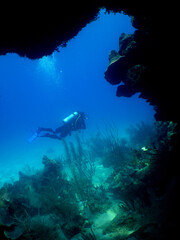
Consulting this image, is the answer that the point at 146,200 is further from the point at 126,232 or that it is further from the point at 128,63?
the point at 128,63

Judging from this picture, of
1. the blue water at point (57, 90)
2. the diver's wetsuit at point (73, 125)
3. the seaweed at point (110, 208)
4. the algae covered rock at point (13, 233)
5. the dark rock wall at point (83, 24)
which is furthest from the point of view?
the blue water at point (57, 90)

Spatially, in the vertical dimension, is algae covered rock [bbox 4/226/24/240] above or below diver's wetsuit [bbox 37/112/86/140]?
below

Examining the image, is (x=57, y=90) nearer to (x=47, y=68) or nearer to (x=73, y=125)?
(x=47, y=68)

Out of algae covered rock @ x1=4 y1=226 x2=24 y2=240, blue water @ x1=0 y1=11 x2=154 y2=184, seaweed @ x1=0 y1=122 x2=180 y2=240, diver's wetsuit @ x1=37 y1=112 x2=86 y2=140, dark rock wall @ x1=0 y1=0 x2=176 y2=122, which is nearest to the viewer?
algae covered rock @ x1=4 y1=226 x2=24 y2=240

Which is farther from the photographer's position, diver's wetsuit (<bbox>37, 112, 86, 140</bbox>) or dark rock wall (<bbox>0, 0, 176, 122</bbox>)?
diver's wetsuit (<bbox>37, 112, 86, 140</bbox>)

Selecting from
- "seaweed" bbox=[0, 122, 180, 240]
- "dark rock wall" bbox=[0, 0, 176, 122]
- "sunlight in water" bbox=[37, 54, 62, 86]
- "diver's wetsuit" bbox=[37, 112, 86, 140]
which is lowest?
"seaweed" bbox=[0, 122, 180, 240]

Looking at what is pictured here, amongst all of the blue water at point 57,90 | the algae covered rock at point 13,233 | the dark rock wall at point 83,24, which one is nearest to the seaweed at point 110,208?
the algae covered rock at point 13,233

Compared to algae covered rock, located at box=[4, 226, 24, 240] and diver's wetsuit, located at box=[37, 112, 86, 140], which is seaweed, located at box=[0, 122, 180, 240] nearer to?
algae covered rock, located at box=[4, 226, 24, 240]

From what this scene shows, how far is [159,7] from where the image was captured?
13.1 feet

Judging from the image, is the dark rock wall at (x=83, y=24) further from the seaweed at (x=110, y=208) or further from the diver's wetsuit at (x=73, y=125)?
the diver's wetsuit at (x=73, y=125)

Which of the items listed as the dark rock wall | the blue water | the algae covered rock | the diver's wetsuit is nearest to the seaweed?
the algae covered rock

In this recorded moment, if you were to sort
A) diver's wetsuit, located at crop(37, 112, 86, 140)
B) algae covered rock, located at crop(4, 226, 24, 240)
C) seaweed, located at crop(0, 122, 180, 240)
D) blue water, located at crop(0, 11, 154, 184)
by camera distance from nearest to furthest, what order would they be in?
algae covered rock, located at crop(4, 226, 24, 240) < seaweed, located at crop(0, 122, 180, 240) < diver's wetsuit, located at crop(37, 112, 86, 140) < blue water, located at crop(0, 11, 154, 184)

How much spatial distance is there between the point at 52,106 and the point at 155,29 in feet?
572

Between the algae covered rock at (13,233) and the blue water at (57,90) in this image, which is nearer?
the algae covered rock at (13,233)
